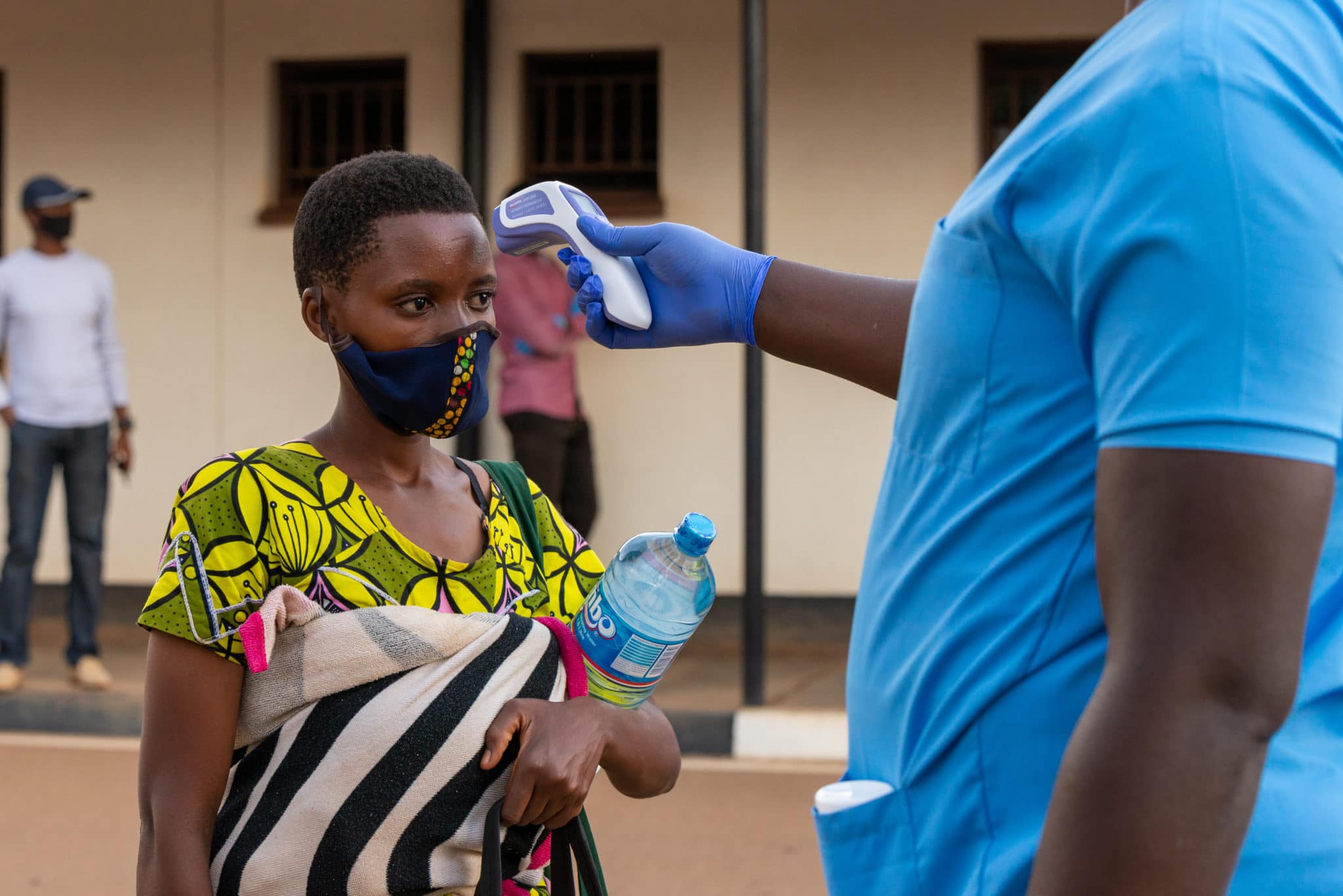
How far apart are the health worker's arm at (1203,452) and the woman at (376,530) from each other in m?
0.95

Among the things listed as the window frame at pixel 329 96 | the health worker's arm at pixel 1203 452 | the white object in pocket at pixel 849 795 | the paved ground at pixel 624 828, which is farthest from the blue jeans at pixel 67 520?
the health worker's arm at pixel 1203 452

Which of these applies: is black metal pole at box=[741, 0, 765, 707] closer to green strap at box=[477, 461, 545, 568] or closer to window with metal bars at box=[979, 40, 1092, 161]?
window with metal bars at box=[979, 40, 1092, 161]

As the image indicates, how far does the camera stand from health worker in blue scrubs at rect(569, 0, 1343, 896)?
0.87 m

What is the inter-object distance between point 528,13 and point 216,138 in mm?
1885

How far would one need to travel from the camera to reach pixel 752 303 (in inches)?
71.9

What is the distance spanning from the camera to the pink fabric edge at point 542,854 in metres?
1.87

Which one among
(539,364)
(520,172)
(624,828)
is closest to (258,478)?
(624,828)

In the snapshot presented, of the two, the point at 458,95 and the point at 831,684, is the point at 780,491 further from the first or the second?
the point at 458,95

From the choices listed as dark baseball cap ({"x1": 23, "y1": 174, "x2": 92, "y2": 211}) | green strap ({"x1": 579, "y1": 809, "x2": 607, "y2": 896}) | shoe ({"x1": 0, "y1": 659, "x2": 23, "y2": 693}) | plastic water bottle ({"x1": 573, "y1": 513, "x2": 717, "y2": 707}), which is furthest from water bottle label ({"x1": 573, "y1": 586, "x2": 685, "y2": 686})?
dark baseball cap ({"x1": 23, "y1": 174, "x2": 92, "y2": 211})

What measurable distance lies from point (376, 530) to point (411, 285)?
0.34m

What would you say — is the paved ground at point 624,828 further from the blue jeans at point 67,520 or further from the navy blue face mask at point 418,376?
the navy blue face mask at point 418,376

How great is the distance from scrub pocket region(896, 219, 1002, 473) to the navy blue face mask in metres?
0.98

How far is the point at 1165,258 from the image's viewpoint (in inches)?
34.7

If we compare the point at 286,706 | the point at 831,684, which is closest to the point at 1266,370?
the point at 286,706
